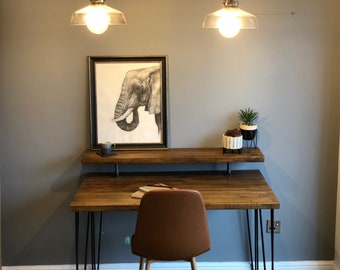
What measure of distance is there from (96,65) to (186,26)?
24.6 inches

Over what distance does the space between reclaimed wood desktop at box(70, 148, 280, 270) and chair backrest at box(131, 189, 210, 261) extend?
0.62ft

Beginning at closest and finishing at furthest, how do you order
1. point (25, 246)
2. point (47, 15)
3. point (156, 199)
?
point (156, 199)
point (47, 15)
point (25, 246)

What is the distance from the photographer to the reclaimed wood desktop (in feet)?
8.08

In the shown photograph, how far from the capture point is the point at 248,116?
9.55ft

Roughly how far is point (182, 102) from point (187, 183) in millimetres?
537

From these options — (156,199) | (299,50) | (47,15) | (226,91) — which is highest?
(47,15)

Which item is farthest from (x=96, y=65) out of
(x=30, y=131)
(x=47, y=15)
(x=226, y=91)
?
(x=226, y=91)

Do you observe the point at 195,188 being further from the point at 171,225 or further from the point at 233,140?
the point at 171,225

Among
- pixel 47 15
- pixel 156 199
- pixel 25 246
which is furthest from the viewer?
pixel 25 246

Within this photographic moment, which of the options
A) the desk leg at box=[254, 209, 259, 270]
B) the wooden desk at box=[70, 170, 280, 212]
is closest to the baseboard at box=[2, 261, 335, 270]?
the desk leg at box=[254, 209, 259, 270]

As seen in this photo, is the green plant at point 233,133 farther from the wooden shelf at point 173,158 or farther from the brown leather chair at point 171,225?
the brown leather chair at point 171,225

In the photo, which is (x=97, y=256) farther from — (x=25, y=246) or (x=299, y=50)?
(x=299, y=50)

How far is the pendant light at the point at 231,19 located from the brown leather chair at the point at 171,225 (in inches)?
32.9

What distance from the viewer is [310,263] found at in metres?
3.20
